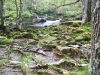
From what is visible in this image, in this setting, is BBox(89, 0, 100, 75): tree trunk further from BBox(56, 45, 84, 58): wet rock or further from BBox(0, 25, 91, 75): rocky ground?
BBox(56, 45, 84, 58): wet rock

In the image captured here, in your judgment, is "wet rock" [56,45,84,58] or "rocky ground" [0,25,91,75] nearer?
"rocky ground" [0,25,91,75]

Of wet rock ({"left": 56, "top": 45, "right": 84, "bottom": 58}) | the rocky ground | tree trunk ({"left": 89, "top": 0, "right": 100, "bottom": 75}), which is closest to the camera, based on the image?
tree trunk ({"left": 89, "top": 0, "right": 100, "bottom": 75})

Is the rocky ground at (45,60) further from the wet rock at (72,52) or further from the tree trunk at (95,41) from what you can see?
the tree trunk at (95,41)

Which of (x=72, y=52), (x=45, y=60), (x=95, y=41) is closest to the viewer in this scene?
(x=95, y=41)

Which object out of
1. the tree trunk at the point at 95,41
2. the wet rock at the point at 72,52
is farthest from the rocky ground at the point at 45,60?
the tree trunk at the point at 95,41

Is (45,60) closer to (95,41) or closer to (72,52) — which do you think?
(72,52)

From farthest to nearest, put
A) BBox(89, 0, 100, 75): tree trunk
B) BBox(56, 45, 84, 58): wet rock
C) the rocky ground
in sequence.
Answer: BBox(56, 45, 84, 58): wet rock < the rocky ground < BBox(89, 0, 100, 75): tree trunk

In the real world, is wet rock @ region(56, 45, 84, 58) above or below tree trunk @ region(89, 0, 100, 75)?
below

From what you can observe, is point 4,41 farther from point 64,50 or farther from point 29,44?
point 64,50

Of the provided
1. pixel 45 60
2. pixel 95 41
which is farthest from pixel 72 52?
pixel 95 41

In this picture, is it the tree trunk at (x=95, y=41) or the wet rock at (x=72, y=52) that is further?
the wet rock at (x=72, y=52)

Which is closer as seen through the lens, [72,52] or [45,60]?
[45,60]

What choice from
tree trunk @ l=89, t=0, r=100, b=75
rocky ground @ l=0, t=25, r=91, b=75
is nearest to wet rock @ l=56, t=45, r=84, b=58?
rocky ground @ l=0, t=25, r=91, b=75

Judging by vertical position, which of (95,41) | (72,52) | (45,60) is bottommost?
(45,60)
